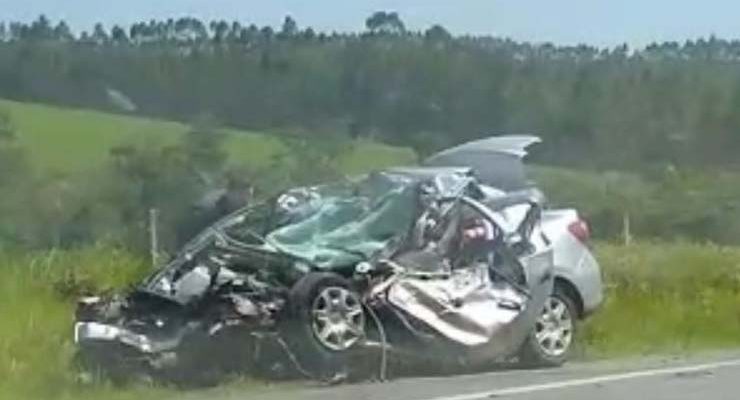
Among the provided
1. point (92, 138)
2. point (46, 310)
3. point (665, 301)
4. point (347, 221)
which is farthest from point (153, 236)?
point (665, 301)

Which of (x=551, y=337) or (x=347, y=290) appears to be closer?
(x=347, y=290)

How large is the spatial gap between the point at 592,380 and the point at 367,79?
400 inches

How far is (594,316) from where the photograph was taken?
17.1m

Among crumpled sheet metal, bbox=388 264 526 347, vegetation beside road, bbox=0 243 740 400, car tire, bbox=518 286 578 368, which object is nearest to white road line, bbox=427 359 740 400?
car tire, bbox=518 286 578 368

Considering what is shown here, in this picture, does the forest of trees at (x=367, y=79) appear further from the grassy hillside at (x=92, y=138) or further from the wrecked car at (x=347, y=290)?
the wrecked car at (x=347, y=290)

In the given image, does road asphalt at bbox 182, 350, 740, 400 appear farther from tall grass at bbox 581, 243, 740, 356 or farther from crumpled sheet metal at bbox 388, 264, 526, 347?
tall grass at bbox 581, 243, 740, 356

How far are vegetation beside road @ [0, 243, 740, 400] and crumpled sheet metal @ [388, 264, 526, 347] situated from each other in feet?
6.38

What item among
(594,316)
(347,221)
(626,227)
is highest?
(347,221)

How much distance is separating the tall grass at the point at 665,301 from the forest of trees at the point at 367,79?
5.64ft

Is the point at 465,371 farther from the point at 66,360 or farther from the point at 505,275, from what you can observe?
the point at 66,360

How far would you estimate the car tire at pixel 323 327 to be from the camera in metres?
13.4

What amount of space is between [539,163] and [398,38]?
13.3 ft

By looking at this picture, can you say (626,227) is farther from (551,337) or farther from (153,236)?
(551,337)

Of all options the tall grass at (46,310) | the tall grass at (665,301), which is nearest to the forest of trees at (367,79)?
the tall grass at (665,301)
